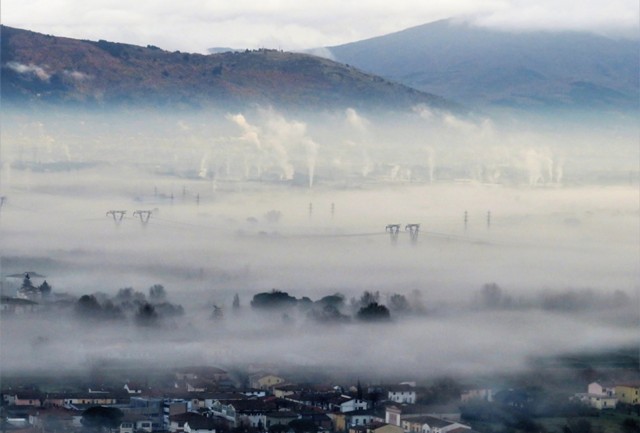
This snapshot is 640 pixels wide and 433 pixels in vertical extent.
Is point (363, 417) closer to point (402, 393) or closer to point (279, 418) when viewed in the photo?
point (279, 418)

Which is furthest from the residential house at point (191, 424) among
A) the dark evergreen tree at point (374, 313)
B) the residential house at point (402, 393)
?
the dark evergreen tree at point (374, 313)

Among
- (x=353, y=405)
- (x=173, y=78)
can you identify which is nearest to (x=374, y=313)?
(x=353, y=405)

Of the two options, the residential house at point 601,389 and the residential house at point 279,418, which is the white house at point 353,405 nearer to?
the residential house at point 279,418

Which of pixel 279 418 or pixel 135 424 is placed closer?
pixel 135 424

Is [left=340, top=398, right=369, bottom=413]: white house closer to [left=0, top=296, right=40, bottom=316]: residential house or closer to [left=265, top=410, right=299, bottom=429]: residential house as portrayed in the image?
[left=265, top=410, right=299, bottom=429]: residential house

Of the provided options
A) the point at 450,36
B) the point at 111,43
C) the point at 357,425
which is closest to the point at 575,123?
the point at 111,43

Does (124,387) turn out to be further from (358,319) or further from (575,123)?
(575,123)
